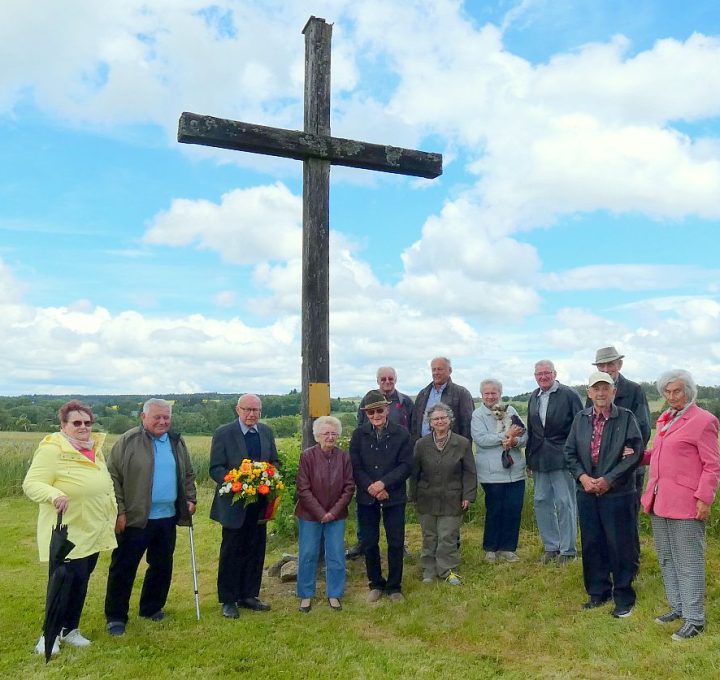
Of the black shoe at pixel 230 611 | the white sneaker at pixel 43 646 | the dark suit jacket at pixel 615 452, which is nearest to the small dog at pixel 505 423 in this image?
the dark suit jacket at pixel 615 452

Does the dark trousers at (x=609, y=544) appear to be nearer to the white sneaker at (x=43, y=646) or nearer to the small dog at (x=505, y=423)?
the small dog at (x=505, y=423)

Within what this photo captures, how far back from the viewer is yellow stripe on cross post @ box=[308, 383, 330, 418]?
7.34m

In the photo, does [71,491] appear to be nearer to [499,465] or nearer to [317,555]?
[317,555]

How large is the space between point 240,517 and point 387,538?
60.7 inches

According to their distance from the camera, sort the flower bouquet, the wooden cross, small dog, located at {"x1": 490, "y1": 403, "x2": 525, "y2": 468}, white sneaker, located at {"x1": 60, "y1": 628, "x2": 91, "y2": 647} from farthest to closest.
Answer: small dog, located at {"x1": 490, "y1": 403, "x2": 525, "y2": 468} → the wooden cross → the flower bouquet → white sneaker, located at {"x1": 60, "y1": 628, "x2": 91, "y2": 647}

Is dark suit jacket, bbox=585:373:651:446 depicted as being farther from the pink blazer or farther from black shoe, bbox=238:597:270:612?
black shoe, bbox=238:597:270:612

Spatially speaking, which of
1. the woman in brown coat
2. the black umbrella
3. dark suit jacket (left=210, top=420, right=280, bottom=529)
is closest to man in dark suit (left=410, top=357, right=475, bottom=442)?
the woman in brown coat

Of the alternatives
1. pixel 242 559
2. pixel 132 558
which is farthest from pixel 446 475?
pixel 132 558

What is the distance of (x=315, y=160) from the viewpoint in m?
7.62

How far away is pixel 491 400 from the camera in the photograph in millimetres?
7625

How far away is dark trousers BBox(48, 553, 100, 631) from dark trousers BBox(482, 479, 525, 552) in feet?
14.0

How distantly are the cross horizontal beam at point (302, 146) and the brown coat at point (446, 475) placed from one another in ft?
10.5

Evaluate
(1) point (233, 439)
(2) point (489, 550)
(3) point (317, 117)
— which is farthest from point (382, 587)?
(3) point (317, 117)

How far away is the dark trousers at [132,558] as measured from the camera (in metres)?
6.18
